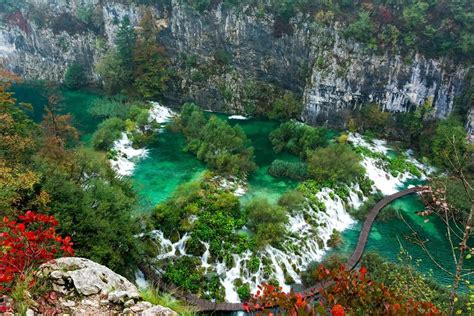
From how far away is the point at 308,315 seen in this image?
148 inches

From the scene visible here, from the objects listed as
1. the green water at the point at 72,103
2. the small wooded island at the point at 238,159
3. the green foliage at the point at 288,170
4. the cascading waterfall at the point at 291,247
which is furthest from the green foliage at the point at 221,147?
the green water at the point at 72,103

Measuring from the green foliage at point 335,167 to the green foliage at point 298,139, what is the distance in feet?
7.48

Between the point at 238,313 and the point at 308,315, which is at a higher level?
the point at 308,315

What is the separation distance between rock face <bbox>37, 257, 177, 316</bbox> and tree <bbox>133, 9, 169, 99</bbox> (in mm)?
30671

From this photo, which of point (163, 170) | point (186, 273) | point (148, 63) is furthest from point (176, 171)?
point (148, 63)

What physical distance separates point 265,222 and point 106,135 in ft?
45.6

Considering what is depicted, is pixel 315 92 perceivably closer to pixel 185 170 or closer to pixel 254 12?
pixel 254 12

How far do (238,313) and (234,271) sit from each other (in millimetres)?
1927

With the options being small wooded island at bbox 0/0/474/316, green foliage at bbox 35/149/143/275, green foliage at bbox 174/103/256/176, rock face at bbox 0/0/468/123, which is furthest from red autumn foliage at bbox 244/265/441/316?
rock face at bbox 0/0/468/123

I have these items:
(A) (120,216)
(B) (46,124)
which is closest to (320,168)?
(A) (120,216)

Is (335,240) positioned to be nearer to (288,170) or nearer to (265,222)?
(265,222)

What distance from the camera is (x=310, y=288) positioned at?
1551 centimetres

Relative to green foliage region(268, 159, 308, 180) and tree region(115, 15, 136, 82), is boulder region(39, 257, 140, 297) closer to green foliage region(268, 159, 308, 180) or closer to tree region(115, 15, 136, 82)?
green foliage region(268, 159, 308, 180)

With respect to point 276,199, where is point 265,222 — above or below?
above
